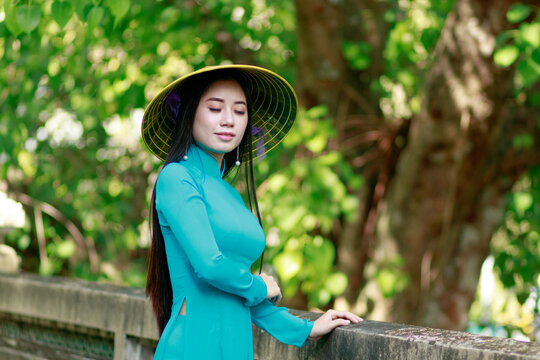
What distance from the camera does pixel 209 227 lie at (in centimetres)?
164

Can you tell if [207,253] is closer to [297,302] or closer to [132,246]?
[297,302]

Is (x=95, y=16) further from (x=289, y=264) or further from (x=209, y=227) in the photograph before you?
(x=289, y=264)

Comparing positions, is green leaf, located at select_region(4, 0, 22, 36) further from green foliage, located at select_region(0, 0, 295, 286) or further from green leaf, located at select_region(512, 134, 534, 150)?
green leaf, located at select_region(512, 134, 534, 150)

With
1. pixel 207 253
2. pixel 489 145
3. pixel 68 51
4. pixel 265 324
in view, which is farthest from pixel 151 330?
pixel 68 51

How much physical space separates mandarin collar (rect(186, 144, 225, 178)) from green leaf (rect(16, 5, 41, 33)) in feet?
3.54

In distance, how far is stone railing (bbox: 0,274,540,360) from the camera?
5.70 ft

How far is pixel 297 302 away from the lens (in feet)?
14.5

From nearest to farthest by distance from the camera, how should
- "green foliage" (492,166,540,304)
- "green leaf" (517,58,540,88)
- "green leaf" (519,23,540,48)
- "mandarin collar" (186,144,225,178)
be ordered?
"mandarin collar" (186,144,225,178)
"green leaf" (519,23,540,48)
"green leaf" (517,58,540,88)
"green foliage" (492,166,540,304)

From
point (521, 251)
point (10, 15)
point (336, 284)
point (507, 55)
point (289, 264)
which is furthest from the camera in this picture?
point (521, 251)

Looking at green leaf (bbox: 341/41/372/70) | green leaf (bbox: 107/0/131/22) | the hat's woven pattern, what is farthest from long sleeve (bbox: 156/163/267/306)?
green leaf (bbox: 341/41/372/70)

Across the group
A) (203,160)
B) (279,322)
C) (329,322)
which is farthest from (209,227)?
(329,322)

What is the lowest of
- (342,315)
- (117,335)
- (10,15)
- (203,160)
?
(117,335)

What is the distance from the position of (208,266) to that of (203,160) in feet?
1.19

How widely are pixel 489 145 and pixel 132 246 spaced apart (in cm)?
347
